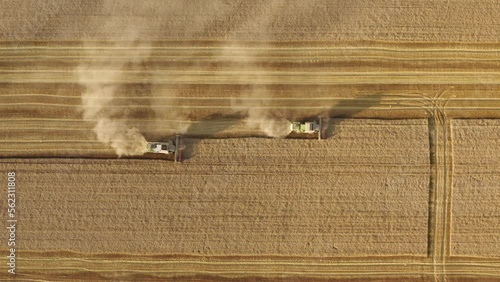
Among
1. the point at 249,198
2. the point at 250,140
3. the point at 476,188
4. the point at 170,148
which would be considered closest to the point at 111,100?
the point at 170,148

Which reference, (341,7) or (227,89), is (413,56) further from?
(227,89)

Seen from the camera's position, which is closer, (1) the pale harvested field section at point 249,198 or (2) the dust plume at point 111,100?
(1) the pale harvested field section at point 249,198

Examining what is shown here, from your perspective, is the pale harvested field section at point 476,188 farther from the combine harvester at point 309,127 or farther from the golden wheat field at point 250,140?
the combine harvester at point 309,127

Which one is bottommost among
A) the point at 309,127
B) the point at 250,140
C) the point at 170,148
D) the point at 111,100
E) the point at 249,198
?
the point at 249,198

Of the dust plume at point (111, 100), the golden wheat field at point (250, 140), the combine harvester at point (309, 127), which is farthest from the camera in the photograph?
the dust plume at point (111, 100)

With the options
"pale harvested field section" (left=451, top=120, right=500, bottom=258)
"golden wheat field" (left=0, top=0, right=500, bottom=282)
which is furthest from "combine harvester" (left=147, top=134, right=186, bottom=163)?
"pale harvested field section" (left=451, top=120, right=500, bottom=258)

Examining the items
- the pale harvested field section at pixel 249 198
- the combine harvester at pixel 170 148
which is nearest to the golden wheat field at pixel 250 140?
the pale harvested field section at pixel 249 198

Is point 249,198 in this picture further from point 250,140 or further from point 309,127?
point 309,127
